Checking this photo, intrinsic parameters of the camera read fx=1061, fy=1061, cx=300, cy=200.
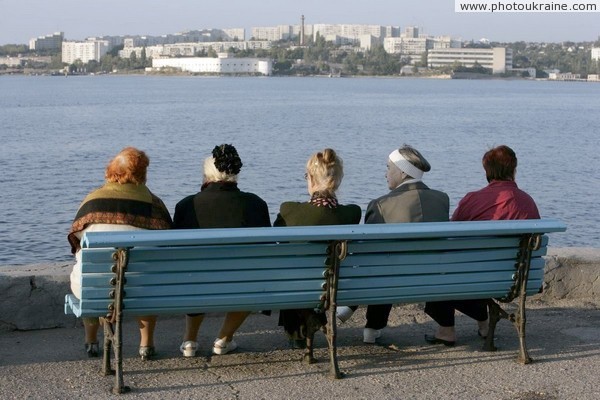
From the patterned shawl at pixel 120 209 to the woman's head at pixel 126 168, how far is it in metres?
0.03

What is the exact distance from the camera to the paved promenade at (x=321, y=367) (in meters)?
4.90

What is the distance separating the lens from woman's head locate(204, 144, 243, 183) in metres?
5.43

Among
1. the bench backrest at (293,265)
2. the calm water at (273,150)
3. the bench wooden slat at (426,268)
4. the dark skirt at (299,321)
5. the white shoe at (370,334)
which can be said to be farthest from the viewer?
the calm water at (273,150)

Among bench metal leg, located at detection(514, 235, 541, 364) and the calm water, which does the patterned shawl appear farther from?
the calm water

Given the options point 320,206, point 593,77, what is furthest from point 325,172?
point 593,77

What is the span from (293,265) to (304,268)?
67 millimetres

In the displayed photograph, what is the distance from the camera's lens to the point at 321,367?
5.33 meters

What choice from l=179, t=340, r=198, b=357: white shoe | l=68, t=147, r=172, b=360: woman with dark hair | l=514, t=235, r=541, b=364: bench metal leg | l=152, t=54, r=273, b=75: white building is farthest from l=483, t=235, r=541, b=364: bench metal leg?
l=152, t=54, r=273, b=75: white building

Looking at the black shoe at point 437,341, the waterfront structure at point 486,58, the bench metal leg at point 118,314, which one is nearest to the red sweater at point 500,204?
the black shoe at point 437,341

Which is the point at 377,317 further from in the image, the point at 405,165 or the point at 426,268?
the point at 405,165

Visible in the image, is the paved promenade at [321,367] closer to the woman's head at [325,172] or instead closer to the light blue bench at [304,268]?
the light blue bench at [304,268]

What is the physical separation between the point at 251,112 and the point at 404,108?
1294 centimetres

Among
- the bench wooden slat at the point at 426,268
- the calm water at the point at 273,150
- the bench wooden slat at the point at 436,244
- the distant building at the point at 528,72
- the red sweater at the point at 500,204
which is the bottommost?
the calm water at the point at 273,150

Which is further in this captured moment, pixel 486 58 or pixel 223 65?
pixel 486 58
